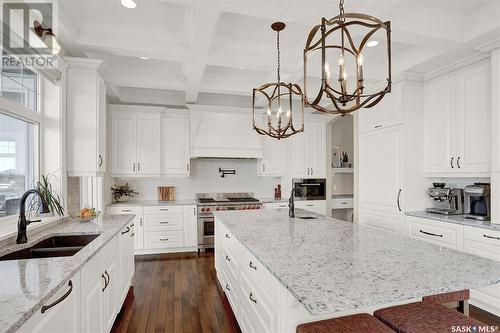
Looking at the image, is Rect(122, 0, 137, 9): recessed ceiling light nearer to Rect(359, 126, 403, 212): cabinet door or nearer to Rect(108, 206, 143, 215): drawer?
Rect(108, 206, 143, 215): drawer

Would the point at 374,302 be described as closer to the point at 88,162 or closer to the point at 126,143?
the point at 88,162

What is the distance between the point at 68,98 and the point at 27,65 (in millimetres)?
568

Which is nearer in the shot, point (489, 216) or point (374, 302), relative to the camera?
point (374, 302)

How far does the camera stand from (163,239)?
15.0ft

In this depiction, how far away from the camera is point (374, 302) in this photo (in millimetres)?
1050

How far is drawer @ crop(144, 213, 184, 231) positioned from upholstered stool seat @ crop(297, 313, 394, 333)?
370 cm

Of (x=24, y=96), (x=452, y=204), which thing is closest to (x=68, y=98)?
(x=24, y=96)

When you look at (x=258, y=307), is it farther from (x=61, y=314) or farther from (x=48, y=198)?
(x=48, y=198)

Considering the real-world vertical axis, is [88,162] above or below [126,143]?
below

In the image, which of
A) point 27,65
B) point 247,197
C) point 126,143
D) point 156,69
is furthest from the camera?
point 247,197

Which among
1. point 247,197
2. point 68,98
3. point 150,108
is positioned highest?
point 150,108

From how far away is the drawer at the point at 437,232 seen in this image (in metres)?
2.88

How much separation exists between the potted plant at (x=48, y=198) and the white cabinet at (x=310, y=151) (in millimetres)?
3973

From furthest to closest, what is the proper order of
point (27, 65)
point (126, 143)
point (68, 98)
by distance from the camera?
point (126, 143)
point (68, 98)
point (27, 65)
